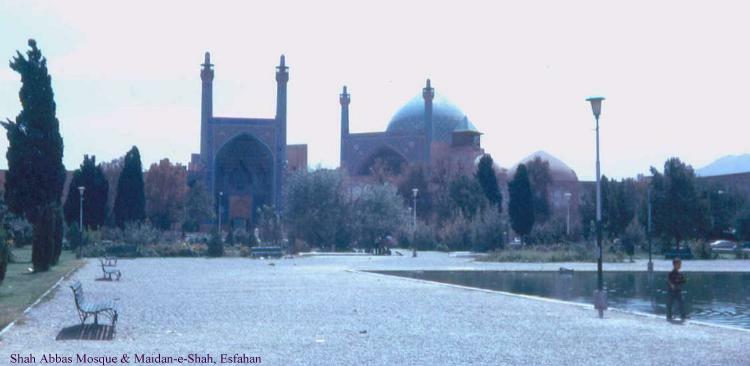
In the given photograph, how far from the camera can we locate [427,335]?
12008mm

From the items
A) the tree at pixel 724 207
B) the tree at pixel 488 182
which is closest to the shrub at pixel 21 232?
the tree at pixel 488 182

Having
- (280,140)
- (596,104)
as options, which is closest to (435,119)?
(280,140)

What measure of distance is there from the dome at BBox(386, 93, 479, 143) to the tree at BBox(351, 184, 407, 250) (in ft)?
77.3

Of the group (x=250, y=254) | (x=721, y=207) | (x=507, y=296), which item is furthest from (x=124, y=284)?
(x=721, y=207)

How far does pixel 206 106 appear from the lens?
227ft

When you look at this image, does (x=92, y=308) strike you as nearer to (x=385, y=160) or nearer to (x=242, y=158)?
(x=242, y=158)

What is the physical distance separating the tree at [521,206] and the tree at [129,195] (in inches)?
892

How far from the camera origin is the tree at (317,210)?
5188 centimetres

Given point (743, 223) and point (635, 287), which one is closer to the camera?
point (635, 287)

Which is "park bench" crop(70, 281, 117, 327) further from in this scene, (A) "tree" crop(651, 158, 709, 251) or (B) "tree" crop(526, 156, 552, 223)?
(B) "tree" crop(526, 156, 552, 223)

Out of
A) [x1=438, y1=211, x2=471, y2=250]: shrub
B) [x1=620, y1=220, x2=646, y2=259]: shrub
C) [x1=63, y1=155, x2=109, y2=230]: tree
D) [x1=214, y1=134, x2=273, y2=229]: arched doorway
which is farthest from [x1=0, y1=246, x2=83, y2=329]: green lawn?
[x1=214, y1=134, x2=273, y2=229]: arched doorway

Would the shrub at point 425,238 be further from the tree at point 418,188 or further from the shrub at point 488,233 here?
the tree at point 418,188

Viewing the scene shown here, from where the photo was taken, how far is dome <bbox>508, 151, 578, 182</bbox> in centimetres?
7212

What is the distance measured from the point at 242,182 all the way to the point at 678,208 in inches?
1445
